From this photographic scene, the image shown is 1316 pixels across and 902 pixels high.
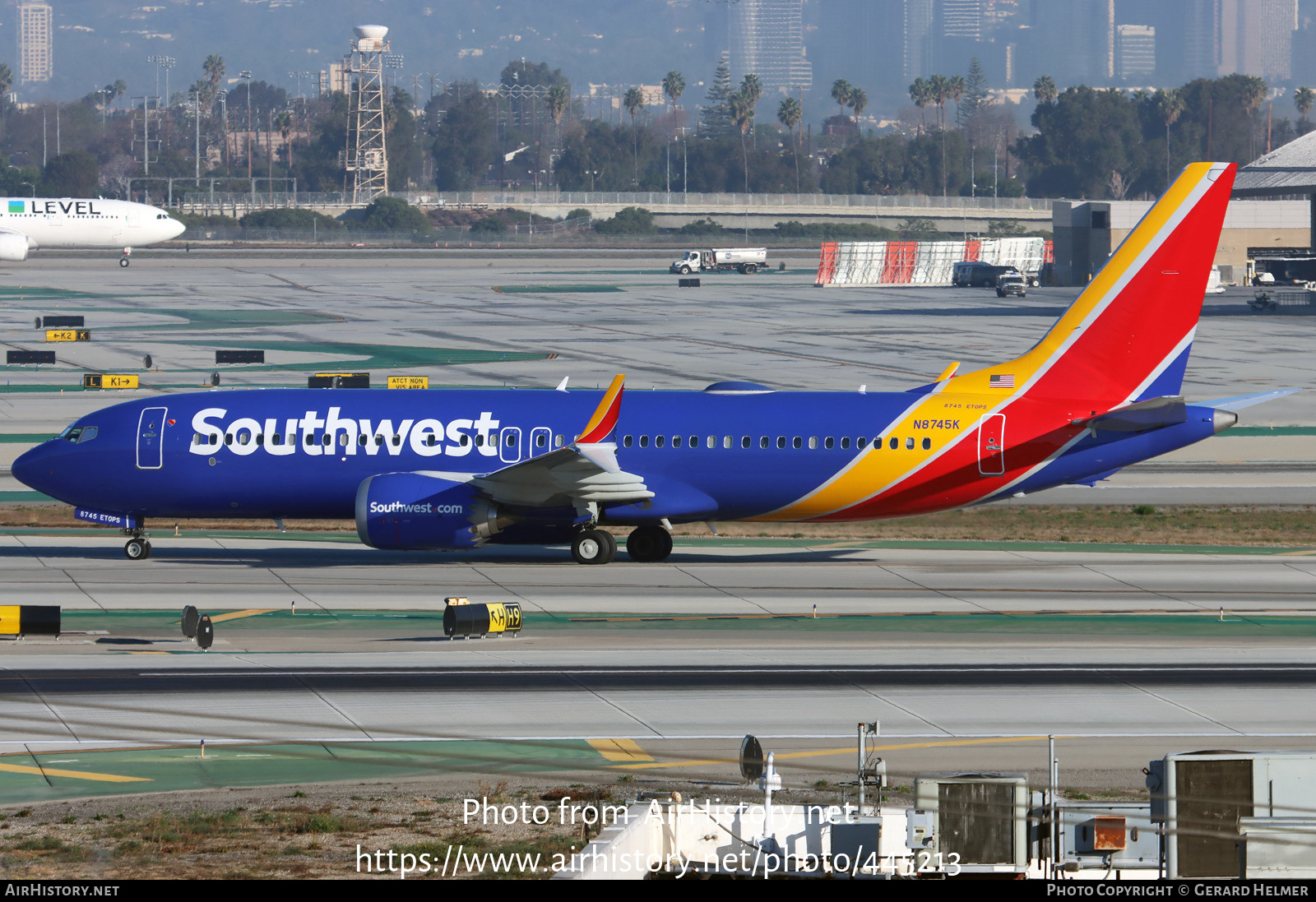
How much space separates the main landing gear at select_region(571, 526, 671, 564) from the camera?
42.0m

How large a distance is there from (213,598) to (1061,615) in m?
18.8

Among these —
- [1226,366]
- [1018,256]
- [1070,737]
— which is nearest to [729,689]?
[1070,737]

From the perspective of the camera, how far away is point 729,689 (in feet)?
96.8

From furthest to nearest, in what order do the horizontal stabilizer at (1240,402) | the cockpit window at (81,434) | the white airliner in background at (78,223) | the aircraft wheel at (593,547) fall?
the white airliner in background at (78,223) → the cockpit window at (81,434) → the aircraft wheel at (593,547) → the horizontal stabilizer at (1240,402)

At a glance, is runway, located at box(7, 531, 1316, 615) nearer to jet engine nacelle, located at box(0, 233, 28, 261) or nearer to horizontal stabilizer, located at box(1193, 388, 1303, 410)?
horizontal stabilizer, located at box(1193, 388, 1303, 410)

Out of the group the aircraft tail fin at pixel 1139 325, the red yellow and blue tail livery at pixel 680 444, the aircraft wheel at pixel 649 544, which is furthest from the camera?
the aircraft wheel at pixel 649 544

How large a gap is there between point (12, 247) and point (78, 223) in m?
14.9

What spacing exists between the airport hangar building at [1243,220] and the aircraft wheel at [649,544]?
9962cm

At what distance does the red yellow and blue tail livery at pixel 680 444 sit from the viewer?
40.2m

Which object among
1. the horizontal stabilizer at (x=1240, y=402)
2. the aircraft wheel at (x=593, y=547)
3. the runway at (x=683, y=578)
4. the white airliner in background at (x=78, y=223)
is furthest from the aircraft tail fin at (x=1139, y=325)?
the white airliner in background at (x=78, y=223)

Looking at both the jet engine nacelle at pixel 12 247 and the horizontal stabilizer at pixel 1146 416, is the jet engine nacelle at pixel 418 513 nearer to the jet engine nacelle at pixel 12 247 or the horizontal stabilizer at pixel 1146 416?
the horizontal stabilizer at pixel 1146 416

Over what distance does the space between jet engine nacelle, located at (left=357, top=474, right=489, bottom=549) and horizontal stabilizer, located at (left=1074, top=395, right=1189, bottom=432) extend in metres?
15.1

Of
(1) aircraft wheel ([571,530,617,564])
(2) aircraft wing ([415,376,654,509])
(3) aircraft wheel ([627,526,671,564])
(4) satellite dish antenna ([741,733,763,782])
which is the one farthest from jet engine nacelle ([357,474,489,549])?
(4) satellite dish antenna ([741,733,763,782])

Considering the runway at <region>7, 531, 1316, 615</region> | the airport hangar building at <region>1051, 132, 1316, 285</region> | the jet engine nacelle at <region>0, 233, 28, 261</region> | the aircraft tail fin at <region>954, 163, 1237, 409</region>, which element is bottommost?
the runway at <region>7, 531, 1316, 615</region>
